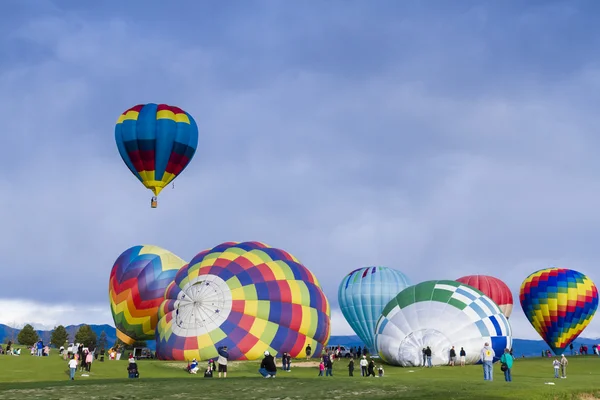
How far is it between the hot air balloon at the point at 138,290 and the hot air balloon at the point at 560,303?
31.8 m

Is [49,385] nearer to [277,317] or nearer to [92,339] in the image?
[277,317]

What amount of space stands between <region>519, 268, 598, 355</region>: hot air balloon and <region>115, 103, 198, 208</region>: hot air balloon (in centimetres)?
3383

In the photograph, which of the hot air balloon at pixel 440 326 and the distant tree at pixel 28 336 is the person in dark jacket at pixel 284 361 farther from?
the distant tree at pixel 28 336

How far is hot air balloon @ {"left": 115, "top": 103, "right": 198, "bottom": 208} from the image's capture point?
159 ft

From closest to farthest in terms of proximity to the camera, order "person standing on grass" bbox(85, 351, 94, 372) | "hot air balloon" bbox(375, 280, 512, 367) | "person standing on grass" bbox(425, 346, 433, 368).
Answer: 1. "person standing on grass" bbox(85, 351, 94, 372)
2. "person standing on grass" bbox(425, 346, 433, 368)
3. "hot air balloon" bbox(375, 280, 512, 367)

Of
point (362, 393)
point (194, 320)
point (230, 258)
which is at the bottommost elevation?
point (362, 393)

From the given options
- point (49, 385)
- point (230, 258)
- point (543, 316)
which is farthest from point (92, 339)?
point (49, 385)

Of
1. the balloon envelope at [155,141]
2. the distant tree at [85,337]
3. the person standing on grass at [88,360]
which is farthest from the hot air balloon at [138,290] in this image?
the distant tree at [85,337]

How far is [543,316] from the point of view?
6456cm

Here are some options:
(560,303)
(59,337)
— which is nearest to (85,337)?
(59,337)

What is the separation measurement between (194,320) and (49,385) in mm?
16418

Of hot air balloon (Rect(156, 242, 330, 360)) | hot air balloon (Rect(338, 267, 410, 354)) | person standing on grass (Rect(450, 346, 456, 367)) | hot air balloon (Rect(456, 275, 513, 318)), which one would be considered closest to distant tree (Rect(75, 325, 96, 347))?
hot air balloon (Rect(338, 267, 410, 354))

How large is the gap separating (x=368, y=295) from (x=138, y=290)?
2026cm

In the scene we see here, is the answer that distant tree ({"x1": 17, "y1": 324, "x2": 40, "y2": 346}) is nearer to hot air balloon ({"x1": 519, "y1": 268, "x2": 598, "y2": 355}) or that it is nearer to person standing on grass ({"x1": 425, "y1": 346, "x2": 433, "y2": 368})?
hot air balloon ({"x1": 519, "y1": 268, "x2": 598, "y2": 355})
